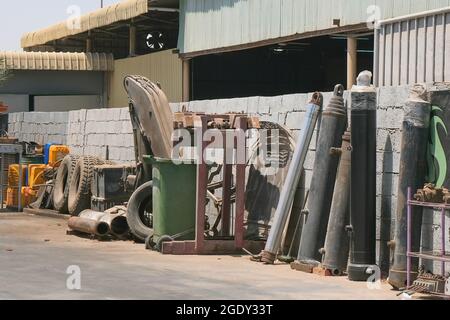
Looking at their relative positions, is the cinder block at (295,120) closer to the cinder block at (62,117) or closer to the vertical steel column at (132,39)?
the cinder block at (62,117)

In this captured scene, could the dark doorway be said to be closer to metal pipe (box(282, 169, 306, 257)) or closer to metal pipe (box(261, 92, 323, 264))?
metal pipe (box(282, 169, 306, 257))

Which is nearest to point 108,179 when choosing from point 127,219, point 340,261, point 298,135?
point 127,219

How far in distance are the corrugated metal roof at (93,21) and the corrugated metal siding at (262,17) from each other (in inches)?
108

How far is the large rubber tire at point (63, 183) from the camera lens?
19.3 m

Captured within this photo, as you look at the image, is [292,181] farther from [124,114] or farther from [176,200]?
[124,114]

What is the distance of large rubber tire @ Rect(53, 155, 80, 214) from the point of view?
19.3m

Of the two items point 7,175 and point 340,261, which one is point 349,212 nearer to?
point 340,261

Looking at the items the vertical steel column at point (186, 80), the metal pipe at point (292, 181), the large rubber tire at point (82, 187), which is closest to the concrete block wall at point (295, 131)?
the metal pipe at point (292, 181)

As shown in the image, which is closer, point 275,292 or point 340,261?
point 275,292

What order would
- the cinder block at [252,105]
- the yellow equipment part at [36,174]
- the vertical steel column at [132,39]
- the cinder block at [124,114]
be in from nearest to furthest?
the cinder block at [252,105] → the cinder block at [124,114] → the yellow equipment part at [36,174] → the vertical steel column at [132,39]

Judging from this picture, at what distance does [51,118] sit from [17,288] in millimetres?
15313
